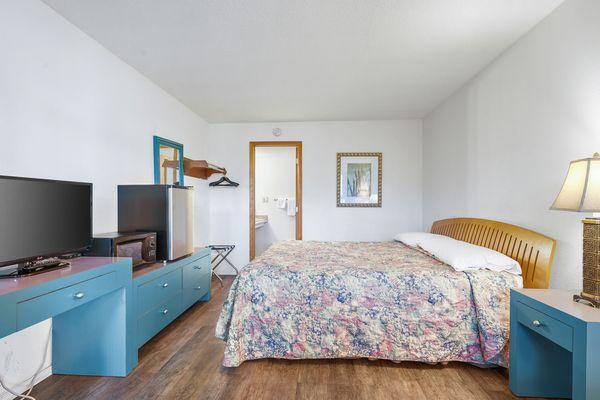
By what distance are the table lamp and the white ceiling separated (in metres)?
1.19

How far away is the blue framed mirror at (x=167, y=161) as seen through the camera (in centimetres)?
328

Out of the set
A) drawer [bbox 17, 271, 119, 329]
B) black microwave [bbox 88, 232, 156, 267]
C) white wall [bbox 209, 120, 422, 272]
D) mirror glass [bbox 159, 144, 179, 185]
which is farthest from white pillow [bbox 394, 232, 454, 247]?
mirror glass [bbox 159, 144, 179, 185]

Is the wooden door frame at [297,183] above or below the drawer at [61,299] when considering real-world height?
above

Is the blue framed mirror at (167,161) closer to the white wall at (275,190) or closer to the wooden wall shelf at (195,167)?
the wooden wall shelf at (195,167)

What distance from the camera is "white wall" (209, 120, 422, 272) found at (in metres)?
4.62

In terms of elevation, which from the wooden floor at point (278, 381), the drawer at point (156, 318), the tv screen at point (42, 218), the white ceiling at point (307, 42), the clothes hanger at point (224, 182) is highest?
the white ceiling at point (307, 42)

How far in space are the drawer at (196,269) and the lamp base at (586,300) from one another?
2.89 metres

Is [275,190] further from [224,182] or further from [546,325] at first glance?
[546,325]

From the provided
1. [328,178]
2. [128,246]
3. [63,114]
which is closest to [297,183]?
[328,178]

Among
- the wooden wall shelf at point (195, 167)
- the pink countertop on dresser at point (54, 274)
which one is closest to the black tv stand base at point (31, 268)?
the pink countertop on dresser at point (54, 274)

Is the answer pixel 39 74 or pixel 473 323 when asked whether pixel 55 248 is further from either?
pixel 473 323

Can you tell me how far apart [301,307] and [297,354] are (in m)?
0.34

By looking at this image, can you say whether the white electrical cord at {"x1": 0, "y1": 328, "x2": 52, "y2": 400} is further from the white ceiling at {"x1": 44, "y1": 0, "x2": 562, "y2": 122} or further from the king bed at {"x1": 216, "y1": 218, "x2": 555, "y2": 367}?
the white ceiling at {"x1": 44, "y1": 0, "x2": 562, "y2": 122}

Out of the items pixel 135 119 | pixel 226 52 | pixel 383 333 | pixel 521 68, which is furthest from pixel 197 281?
pixel 521 68
